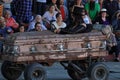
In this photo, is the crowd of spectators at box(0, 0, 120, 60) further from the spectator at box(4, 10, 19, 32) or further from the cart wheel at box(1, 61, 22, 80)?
the cart wheel at box(1, 61, 22, 80)

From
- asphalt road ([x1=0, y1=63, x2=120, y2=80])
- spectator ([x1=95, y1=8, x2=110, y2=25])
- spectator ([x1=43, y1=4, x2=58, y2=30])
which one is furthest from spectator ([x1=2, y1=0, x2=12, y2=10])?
asphalt road ([x1=0, y1=63, x2=120, y2=80])

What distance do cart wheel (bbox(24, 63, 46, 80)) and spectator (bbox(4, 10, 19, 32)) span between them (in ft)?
15.7

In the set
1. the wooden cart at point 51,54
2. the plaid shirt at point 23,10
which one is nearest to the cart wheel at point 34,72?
the wooden cart at point 51,54

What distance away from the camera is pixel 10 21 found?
Result: 656 inches

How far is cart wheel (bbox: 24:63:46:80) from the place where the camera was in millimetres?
11555

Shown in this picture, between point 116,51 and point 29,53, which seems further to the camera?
point 116,51

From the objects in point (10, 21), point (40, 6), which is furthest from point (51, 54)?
point (40, 6)

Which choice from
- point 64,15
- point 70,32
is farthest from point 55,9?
point 70,32

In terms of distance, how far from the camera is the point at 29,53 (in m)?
11.8

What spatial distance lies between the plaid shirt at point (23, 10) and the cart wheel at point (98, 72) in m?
5.69

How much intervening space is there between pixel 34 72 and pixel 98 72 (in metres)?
1.72

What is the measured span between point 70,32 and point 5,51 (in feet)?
5.48

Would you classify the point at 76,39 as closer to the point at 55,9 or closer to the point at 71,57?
the point at 71,57

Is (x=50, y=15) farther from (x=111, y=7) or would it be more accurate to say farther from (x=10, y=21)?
(x=111, y=7)
